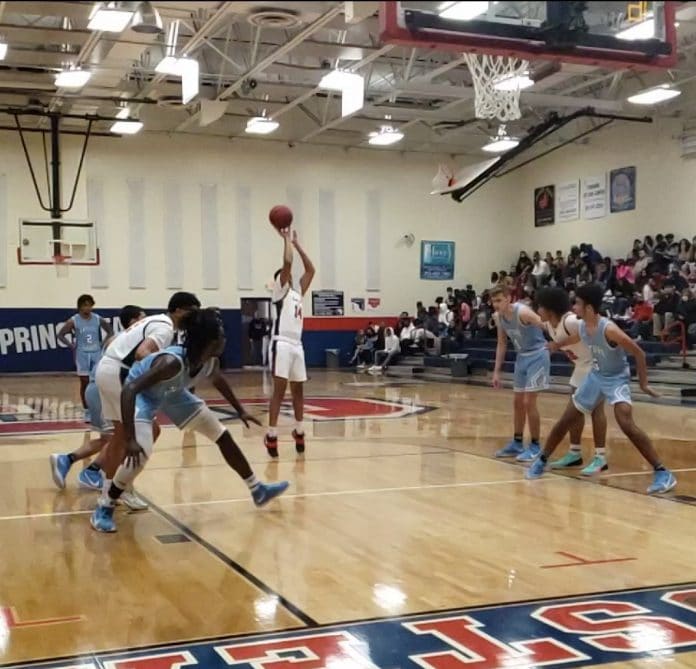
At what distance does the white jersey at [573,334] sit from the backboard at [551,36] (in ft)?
7.85

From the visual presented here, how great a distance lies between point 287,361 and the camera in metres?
8.16

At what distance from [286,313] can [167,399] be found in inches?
109

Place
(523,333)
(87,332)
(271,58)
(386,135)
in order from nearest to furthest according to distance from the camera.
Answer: (523,333) → (87,332) → (271,58) → (386,135)

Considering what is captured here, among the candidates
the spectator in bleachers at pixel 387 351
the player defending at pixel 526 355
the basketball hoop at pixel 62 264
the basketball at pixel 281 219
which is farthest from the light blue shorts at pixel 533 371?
the basketball hoop at pixel 62 264

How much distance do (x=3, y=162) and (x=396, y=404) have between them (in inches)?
530

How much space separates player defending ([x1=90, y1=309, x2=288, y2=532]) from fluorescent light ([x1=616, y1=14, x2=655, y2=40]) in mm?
2754

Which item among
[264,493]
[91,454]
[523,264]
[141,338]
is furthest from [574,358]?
[523,264]

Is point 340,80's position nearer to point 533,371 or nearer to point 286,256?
point 286,256

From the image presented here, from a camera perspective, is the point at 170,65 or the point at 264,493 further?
the point at 170,65

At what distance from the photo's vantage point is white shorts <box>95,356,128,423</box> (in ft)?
18.6

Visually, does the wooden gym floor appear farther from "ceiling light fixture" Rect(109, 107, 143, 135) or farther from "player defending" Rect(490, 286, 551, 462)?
"ceiling light fixture" Rect(109, 107, 143, 135)

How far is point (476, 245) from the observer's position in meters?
27.7

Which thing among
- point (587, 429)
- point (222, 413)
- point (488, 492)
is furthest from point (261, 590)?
point (222, 413)

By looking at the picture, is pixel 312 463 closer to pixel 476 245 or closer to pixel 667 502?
pixel 667 502
